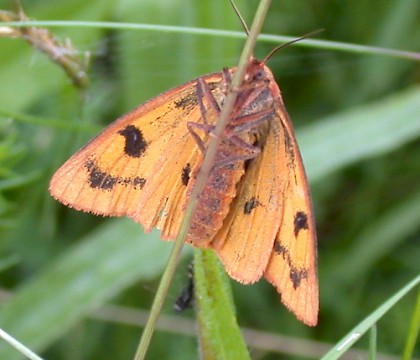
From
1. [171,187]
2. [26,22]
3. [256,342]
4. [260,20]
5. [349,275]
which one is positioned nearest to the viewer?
[260,20]

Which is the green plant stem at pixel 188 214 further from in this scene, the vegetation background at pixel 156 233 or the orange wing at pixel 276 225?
the vegetation background at pixel 156 233

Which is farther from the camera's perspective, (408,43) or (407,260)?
(408,43)

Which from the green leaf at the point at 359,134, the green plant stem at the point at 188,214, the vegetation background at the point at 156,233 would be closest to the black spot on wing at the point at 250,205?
the green plant stem at the point at 188,214

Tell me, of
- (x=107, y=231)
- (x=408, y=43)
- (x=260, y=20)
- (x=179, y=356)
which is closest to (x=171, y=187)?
(x=260, y=20)

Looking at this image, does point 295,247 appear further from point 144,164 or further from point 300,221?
point 144,164

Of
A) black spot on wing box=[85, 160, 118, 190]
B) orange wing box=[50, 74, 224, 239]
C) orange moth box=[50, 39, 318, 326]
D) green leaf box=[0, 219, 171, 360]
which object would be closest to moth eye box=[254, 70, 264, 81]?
orange moth box=[50, 39, 318, 326]

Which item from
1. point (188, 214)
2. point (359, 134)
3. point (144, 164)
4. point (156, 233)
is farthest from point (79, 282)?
point (188, 214)

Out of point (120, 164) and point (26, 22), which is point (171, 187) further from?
point (26, 22)

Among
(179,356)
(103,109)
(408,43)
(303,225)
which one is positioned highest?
(408,43)
